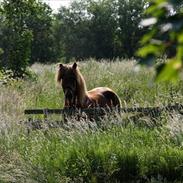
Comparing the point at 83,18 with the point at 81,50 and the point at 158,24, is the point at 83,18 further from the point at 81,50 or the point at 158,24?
the point at 158,24

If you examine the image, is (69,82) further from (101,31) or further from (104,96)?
(101,31)

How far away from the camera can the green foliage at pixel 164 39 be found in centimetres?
131

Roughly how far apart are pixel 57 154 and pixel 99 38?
51497 mm

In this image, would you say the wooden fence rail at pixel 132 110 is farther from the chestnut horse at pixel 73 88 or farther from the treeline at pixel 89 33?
the treeline at pixel 89 33

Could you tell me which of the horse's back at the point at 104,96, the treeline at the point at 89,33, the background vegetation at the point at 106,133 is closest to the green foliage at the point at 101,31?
the treeline at the point at 89,33

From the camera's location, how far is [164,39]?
1454 millimetres

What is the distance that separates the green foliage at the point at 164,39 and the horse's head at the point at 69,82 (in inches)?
344

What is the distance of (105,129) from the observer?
26.5ft

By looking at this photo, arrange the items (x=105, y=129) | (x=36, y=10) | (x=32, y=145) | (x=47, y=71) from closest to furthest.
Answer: (x=32, y=145), (x=105, y=129), (x=36, y=10), (x=47, y=71)

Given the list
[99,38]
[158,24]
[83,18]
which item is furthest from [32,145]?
[83,18]

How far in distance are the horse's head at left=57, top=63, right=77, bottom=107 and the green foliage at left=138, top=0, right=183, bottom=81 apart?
28.6ft

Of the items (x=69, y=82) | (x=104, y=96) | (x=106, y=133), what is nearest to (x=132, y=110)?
(x=106, y=133)

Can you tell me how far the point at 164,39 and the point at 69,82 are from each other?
29.1 ft

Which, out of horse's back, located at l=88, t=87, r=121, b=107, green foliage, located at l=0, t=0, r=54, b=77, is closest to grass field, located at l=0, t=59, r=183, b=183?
horse's back, located at l=88, t=87, r=121, b=107
